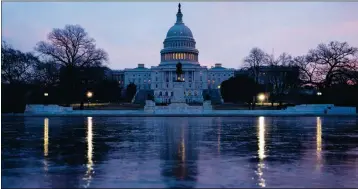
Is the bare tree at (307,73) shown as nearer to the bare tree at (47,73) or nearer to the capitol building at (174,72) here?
the bare tree at (47,73)

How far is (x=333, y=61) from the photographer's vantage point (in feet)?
189

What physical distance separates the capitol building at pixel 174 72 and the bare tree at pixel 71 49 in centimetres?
6241

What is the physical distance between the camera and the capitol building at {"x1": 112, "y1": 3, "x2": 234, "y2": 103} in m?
127

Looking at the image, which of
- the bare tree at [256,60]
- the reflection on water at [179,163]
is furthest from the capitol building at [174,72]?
the reflection on water at [179,163]

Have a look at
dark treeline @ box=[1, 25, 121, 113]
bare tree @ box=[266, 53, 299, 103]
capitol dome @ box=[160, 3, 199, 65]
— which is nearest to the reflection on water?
dark treeline @ box=[1, 25, 121, 113]

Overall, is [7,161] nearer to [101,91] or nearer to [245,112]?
[245,112]

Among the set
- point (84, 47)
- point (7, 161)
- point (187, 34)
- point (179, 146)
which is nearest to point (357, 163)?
point (179, 146)

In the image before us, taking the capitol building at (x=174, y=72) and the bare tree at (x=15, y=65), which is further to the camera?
the capitol building at (x=174, y=72)

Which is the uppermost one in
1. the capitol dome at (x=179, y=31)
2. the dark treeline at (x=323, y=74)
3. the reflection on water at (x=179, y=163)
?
the capitol dome at (x=179, y=31)

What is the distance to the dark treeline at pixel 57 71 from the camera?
53.9 m

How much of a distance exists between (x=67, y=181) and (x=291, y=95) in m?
60.8

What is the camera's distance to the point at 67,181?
9.31m

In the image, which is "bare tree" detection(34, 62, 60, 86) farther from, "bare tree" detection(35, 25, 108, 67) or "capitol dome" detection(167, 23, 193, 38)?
"capitol dome" detection(167, 23, 193, 38)

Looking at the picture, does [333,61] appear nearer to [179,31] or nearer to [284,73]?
[284,73]
